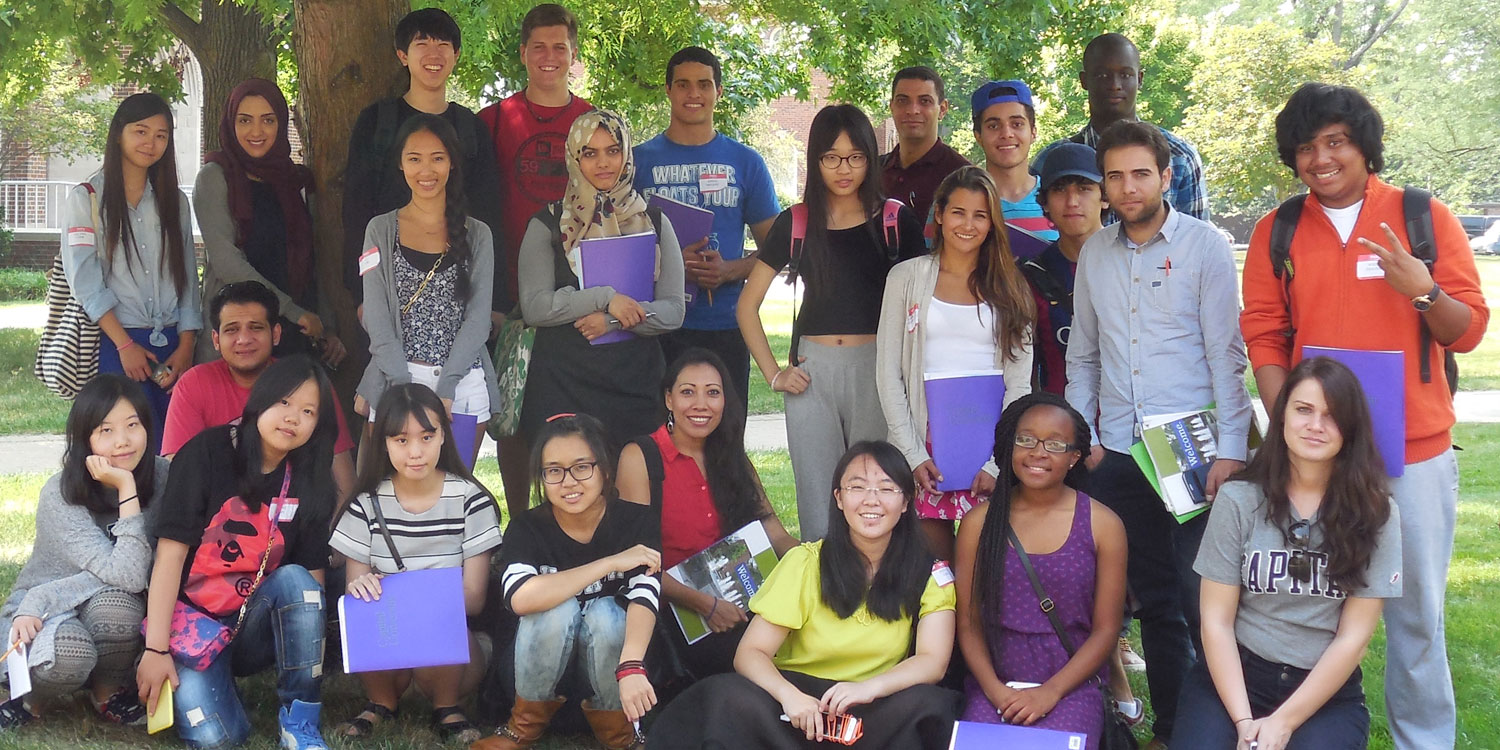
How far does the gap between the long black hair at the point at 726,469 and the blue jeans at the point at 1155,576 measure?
3.88ft

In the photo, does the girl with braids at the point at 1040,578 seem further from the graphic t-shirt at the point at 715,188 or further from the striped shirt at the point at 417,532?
the graphic t-shirt at the point at 715,188

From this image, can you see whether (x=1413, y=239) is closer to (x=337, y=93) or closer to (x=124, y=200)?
(x=337, y=93)

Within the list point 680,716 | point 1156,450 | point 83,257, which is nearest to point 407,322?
point 83,257

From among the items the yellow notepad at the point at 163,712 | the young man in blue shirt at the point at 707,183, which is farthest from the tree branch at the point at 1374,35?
the yellow notepad at the point at 163,712

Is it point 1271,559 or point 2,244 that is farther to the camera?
point 2,244

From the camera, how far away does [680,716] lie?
386 centimetres

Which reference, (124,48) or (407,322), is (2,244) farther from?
(407,322)

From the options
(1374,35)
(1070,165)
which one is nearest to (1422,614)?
(1070,165)

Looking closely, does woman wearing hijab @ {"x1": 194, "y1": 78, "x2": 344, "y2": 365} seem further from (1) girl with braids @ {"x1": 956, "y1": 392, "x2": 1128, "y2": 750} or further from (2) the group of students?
(1) girl with braids @ {"x1": 956, "y1": 392, "x2": 1128, "y2": 750}

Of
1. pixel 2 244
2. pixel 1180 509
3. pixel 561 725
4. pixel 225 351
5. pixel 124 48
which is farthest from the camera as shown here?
pixel 2 244

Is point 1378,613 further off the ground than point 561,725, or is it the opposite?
point 1378,613

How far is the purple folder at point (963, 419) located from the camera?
4.41m

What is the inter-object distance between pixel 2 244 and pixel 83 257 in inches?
816

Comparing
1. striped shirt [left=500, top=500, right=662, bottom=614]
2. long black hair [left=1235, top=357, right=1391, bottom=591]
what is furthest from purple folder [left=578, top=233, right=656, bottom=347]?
long black hair [left=1235, top=357, right=1391, bottom=591]
